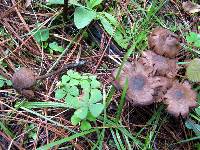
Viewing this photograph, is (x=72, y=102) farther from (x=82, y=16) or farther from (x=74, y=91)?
(x=82, y=16)

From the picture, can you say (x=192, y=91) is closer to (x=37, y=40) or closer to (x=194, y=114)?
(x=194, y=114)

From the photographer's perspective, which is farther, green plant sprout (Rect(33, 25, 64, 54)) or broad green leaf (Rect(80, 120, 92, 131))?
green plant sprout (Rect(33, 25, 64, 54))

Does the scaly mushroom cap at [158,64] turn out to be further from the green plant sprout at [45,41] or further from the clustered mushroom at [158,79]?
the green plant sprout at [45,41]

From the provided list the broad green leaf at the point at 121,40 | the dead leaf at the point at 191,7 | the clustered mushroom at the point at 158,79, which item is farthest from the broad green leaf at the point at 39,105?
the dead leaf at the point at 191,7

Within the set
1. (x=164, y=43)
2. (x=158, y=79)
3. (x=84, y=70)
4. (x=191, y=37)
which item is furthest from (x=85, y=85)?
(x=191, y=37)

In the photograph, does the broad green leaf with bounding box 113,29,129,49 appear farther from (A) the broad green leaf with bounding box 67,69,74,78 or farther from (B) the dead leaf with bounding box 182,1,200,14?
(B) the dead leaf with bounding box 182,1,200,14

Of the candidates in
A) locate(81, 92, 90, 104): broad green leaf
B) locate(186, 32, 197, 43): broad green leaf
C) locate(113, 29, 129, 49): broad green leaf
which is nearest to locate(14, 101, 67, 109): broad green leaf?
locate(81, 92, 90, 104): broad green leaf
